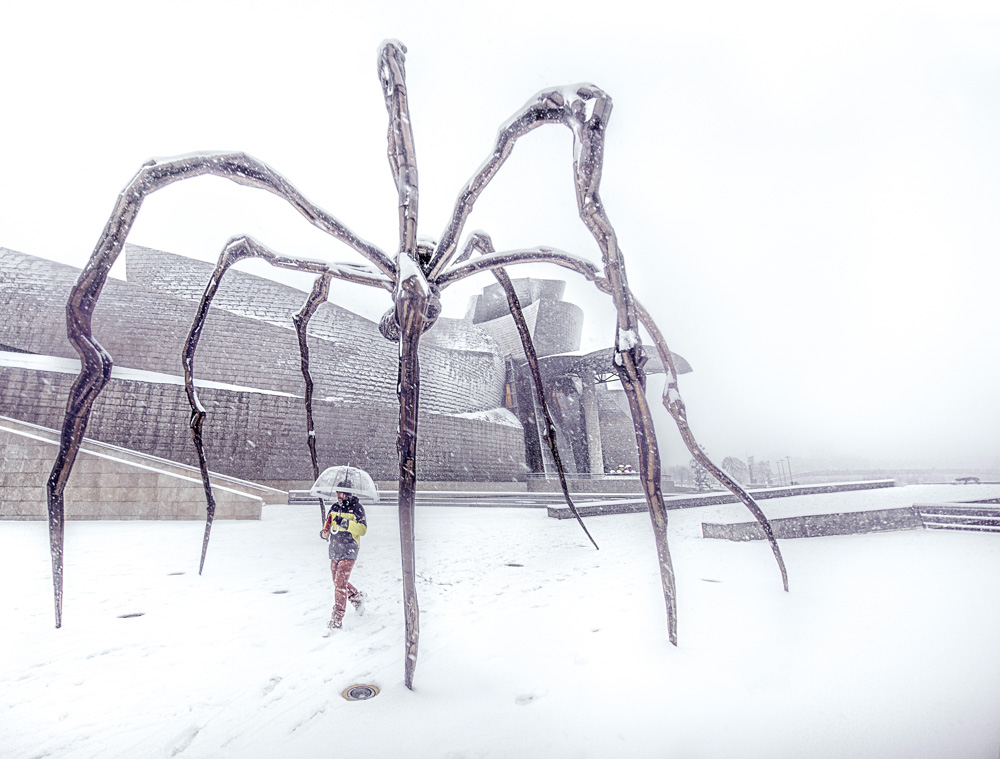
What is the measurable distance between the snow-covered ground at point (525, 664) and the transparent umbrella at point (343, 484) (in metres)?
0.82

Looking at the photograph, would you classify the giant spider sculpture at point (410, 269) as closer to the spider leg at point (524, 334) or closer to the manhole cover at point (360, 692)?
the manhole cover at point (360, 692)

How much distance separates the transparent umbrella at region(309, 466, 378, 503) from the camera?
10.1ft

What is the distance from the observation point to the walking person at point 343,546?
280 cm

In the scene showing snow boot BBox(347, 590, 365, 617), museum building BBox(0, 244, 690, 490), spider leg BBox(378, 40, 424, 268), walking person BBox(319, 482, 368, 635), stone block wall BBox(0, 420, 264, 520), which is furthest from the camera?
museum building BBox(0, 244, 690, 490)

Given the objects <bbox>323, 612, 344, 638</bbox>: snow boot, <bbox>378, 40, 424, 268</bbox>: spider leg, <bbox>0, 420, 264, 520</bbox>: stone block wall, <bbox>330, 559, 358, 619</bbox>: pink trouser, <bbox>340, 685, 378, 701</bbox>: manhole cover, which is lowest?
<bbox>323, 612, 344, 638</bbox>: snow boot

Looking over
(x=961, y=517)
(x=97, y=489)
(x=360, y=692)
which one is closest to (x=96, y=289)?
(x=360, y=692)

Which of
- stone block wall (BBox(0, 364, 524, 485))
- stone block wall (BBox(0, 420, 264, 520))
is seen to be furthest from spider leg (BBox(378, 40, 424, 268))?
stone block wall (BBox(0, 364, 524, 485))

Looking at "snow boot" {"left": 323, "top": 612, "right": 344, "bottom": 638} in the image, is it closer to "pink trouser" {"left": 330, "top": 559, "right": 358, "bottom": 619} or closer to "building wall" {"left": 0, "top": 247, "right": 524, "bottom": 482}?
"pink trouser" {"left": 330, "top": 559, "right": 358, "bottom": 619}

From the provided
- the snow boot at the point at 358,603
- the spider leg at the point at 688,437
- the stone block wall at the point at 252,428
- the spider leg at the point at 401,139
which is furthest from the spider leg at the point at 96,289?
the stone block wall at the point at 252,428

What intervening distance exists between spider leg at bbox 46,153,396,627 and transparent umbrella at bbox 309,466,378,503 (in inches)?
57.7

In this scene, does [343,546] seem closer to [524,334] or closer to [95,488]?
[524,334]

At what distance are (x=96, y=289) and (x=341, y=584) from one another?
2137 millimetres

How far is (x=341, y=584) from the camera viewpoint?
2.83 m

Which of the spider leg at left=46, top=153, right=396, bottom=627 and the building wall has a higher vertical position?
the building wall
